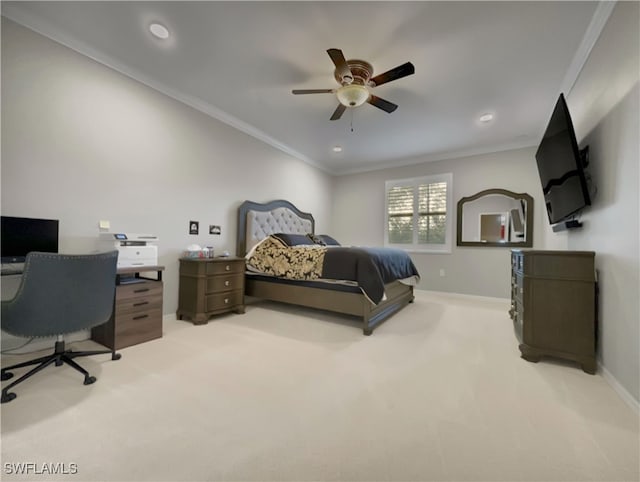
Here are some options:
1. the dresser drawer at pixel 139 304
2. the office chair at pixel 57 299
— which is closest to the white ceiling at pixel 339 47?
the office chair at pixel 57 299

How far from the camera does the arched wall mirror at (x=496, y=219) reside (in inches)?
168

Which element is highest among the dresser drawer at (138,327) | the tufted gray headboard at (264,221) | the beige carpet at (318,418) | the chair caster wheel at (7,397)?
the tufted gray headboard at (264,221)

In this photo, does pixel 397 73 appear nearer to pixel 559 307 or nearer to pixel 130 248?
pixel 559 307

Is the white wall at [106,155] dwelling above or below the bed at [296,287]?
above

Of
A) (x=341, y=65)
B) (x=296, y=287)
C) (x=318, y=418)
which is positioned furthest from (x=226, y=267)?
(x=341, y=65)

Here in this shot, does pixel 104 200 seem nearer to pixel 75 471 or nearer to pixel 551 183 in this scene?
pixel 75 471

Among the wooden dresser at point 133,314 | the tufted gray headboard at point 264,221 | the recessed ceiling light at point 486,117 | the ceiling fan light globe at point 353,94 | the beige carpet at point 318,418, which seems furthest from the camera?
the tufted gray headboard at point 264,221

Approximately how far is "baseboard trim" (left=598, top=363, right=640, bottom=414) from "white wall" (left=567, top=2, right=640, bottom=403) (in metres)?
0.02

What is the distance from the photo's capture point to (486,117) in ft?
11.5

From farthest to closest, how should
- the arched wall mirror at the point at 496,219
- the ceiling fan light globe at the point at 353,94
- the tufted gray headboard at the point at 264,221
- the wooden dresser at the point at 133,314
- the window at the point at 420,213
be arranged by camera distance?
1. the window at the point at 420,213
2. the arched wall mirror at the point at 496,219
3. the tufted gray headboard at the point at 264,221
4. the ceiling fan light globe at the point at 353,94
5. the wooden dresser at the point at 133,314

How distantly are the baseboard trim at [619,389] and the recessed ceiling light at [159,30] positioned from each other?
13.8 feet

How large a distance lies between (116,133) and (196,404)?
269cm

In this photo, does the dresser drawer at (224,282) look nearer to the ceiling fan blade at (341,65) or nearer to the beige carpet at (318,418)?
the beige carpet at (318,418)

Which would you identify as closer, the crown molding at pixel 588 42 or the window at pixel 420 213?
the crown molding at pixel 588 42
